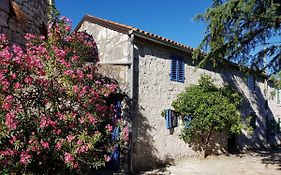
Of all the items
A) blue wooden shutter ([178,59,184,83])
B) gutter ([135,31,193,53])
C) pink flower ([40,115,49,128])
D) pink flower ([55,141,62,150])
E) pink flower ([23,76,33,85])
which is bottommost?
pink flower ([55,141,62,150])

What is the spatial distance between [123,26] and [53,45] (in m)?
5.03

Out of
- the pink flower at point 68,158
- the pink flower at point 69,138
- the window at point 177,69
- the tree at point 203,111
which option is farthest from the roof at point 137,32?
the pink flower at point 68,158

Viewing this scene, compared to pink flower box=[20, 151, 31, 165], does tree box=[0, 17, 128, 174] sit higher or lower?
higher

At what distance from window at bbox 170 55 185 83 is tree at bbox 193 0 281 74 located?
2112 mm

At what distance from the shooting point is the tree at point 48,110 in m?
4.81

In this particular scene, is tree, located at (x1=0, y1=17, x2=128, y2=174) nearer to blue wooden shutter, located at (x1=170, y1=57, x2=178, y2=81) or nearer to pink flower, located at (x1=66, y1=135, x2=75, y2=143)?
pink flower, located at (x1=66, y1=135, x2=75, y2=143)

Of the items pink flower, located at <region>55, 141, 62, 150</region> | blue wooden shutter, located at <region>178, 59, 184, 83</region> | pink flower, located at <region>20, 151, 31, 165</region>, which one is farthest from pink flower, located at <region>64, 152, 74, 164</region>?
blue wooden shutter, located at <region>178, 59, 184, 83</region>

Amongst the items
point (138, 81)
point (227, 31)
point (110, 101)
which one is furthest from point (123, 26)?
point (227, 31)

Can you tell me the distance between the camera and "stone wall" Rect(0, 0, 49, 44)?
6613 mm

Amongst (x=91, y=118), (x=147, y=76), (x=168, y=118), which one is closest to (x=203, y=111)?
(x=168, y=118)

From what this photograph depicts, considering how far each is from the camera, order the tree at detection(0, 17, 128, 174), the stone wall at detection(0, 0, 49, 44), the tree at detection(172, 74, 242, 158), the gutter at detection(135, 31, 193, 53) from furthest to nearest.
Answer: the tree at detection(172, 74, 242, 158)
the gutter at detection(135, 31, 193, 53)
the stone wall at detection(0, 0, 49, 44)
the tree at detection(0, 17, 128, 174)

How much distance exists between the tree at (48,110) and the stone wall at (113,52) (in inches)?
141

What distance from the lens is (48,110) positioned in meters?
5.57

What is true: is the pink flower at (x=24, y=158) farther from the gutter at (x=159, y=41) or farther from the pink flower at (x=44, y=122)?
the gutter at (x=159, y=41)
